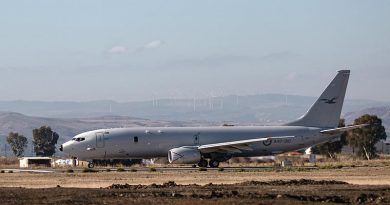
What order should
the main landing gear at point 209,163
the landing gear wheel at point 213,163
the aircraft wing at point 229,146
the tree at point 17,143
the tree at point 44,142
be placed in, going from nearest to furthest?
the aircraft wing at point 229,146
the landing gear wheel at point 213,163
the main landing gear at point 209,163
the tree at point 44,142
the tree at point 17,143

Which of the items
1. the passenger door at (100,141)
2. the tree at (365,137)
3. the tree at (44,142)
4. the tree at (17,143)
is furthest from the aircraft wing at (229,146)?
the tree at (17,143)

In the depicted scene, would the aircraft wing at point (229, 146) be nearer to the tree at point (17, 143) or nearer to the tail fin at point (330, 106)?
the tail fin at point (330, 106)

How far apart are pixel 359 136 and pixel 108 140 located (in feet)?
184

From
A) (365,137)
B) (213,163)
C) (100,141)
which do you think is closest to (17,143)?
(365,137)

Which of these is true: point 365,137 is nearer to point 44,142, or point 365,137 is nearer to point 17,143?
point 44,142

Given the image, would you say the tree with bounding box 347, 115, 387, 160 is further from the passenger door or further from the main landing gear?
the passenger door

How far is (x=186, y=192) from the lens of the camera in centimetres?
3644

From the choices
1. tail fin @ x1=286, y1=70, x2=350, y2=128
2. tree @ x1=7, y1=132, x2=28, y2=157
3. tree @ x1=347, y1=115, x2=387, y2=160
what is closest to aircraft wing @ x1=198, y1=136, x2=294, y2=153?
tail fin @ x1=286, y1=70, x2=350, y2=128

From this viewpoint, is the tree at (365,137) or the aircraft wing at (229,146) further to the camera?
the tree at (365,137)

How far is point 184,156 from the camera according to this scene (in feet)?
241

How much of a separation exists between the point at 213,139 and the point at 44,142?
89355mm

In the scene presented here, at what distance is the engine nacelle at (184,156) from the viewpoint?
240ft

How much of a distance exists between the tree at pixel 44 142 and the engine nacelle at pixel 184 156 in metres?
81.5

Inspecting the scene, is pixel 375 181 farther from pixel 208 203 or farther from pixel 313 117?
pixel 313 117
